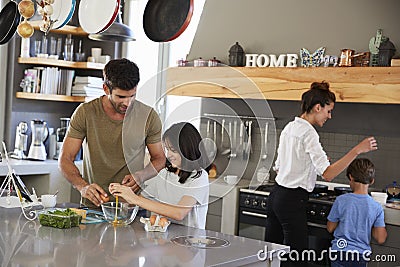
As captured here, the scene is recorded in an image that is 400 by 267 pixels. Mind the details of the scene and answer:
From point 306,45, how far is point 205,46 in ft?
3.51

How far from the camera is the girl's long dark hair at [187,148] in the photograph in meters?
2.86

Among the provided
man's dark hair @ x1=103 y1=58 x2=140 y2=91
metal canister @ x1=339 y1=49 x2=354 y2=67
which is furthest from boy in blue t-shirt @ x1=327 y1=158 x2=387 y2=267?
man's dark hair @ x1=103 y1=58 x2=140 y2=91

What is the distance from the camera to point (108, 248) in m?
2.58

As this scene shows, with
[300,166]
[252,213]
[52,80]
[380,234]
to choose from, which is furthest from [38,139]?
[380,234]

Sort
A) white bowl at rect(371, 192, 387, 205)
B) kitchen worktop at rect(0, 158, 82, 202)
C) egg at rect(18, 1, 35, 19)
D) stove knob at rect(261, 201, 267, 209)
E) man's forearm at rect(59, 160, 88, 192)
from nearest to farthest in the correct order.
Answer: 1. egg at rect(18, 1, 35, 19)
2. man's forearm at rect(59, 160, 88, 192)
3. white bowl at rect(371, 192, 387, 205)
4. stove knob at rect(261, 201, 267, 209)
5. kitchen worktop at rect(0, 158, 82, 202)

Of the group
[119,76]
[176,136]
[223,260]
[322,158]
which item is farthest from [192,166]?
[322,158]

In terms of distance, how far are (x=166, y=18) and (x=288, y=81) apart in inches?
84.3

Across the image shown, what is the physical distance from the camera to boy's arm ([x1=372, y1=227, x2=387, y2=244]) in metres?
4.18

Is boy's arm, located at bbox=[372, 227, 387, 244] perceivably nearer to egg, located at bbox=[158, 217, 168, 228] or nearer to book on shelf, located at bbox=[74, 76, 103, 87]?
egg, located at bbox=[158, 217, 168, 228]

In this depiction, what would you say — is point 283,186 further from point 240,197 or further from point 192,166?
point 192,166

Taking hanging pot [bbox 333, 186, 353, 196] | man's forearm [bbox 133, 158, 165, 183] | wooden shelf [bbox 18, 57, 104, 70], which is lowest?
hanging pot [bbox 333, 186, 353, 196]

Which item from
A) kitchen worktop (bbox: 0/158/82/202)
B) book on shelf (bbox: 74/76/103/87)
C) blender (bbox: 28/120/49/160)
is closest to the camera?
kitchen worktop (bbox: 0/158/82/202)

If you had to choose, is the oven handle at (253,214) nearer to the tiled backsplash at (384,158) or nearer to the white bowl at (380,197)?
the tiled backsplash at (384,158)

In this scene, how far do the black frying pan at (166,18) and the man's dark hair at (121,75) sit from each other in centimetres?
51
